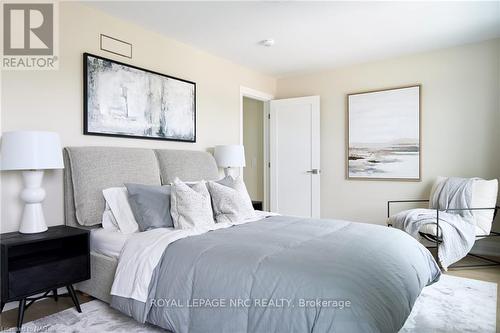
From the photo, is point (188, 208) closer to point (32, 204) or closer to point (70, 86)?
point (32, 204)

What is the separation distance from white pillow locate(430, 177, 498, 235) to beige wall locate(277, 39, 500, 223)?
1.41ft

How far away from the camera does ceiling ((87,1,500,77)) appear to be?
294 cm

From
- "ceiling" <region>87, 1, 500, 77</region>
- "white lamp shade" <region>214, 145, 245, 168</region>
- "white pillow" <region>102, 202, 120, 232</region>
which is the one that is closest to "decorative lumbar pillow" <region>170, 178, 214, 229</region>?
"white pillow" <region>102, 202, 120, 232</region>

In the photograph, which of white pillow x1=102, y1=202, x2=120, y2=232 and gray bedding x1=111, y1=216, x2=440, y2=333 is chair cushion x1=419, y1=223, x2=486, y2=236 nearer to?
gray bedding x1=111, y1=216, x2=440, y2=333

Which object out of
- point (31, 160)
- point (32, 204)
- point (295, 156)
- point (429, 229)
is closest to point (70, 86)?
point (31, 160)

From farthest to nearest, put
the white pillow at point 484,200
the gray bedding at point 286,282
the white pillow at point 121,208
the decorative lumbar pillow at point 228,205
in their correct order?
the white pillow at point 484,200
the decorative lumbar pillow at point 228,205
the white pillow at point 121,208
the gray bedding at point 286,282

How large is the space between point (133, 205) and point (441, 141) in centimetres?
365

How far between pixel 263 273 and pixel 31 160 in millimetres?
1711

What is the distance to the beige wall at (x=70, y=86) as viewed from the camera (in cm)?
247

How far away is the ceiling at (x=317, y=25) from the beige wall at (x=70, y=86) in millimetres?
135

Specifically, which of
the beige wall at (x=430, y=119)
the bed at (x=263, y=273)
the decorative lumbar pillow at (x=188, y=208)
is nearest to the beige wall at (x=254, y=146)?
the beige wall at (x=430, y=119)

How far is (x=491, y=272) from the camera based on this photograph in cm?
329

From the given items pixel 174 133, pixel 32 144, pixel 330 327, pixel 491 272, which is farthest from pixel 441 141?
pixel 32 144

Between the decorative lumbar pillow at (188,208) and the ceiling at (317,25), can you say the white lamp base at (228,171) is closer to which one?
the ceiling at (317,25)
